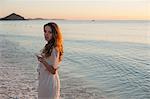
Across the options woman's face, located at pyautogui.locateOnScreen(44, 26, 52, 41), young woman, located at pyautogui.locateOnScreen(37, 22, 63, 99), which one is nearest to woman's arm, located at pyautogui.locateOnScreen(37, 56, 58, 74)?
young woman, located at pyautogui.locateOnScreen(37, 22, 63, 99)

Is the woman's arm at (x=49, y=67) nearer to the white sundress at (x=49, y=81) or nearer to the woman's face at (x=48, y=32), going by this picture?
the white sundress at (x=49, y=81)

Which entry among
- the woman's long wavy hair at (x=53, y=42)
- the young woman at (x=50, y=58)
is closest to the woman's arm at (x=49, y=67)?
the young woman at (x=50, y=58)

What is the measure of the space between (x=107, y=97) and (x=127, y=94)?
951 mm

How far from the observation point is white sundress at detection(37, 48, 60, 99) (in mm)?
4809

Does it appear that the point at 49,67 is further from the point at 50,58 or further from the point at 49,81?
the point at 49,81

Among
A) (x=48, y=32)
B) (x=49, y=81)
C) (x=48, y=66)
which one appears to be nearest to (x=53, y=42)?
(x=48, y=32)

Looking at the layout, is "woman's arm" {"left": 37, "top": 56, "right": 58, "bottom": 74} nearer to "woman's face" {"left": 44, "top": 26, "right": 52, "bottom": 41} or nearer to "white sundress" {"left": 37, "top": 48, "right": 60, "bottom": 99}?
"white sundress" {"left": 37, "top": 48, "right": 60, "bottom": 99}

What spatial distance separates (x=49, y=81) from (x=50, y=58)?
0.34m

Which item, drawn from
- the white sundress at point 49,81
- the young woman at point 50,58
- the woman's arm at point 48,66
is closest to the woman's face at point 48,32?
the young woman at point 50,58

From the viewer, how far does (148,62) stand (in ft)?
55.9

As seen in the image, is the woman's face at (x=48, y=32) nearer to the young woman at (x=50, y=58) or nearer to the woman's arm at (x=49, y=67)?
the young woman at (x=50, y=58)

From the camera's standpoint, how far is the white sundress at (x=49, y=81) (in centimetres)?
481

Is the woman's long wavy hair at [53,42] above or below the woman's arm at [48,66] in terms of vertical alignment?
above

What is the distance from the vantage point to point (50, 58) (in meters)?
4.81
